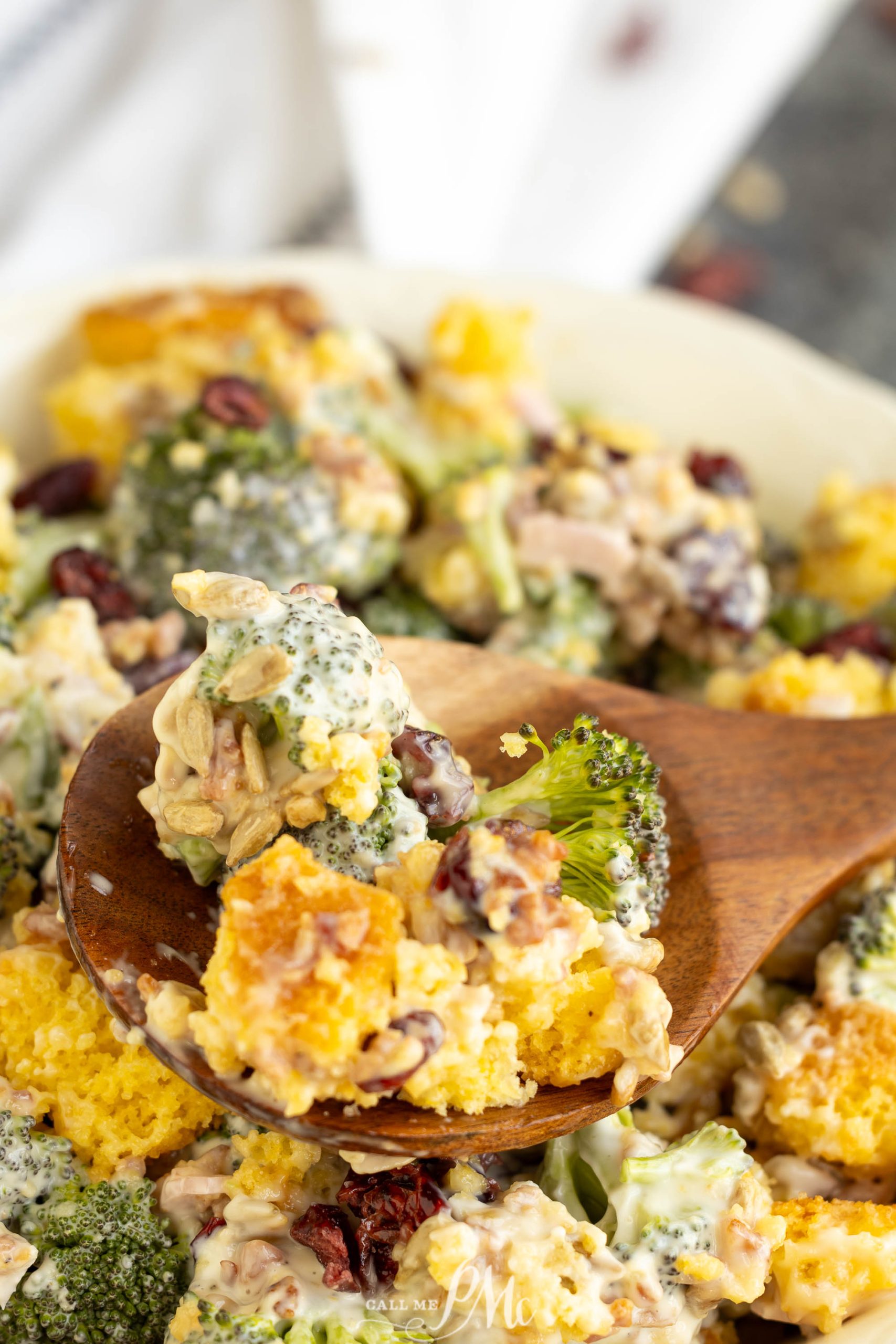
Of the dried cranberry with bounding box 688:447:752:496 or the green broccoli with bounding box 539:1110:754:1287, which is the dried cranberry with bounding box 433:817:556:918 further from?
the dried cranberry with bounding box 688:447:752:496

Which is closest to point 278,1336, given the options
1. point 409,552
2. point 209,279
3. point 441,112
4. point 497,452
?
point 409,552

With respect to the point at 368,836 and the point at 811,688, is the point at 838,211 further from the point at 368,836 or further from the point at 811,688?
the point at 368,836

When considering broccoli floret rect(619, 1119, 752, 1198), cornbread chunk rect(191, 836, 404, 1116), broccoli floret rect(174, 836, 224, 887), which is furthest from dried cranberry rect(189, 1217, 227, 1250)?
broccoli floret rect(619, 1119, 752, 1198)

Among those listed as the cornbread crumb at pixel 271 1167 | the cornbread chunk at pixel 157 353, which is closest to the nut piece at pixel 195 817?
the cornbread crumb at pixel 271 1167

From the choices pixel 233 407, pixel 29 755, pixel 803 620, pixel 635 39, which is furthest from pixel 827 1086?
pixel 635 39

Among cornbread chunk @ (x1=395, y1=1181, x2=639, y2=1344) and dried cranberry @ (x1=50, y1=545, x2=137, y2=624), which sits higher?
dried cranberry @ (x1=50, y1=545, x2=137, y2=624)

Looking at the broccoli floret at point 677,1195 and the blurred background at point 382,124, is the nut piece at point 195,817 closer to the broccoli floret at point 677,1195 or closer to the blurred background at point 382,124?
the broccoli floret at point 677,1195
